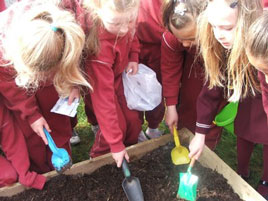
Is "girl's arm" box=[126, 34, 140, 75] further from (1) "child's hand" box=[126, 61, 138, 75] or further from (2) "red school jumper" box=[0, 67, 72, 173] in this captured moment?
(2) "red school jumper" box=[0, 67, 72, 173]

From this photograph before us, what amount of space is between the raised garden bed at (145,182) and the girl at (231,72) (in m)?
0.20

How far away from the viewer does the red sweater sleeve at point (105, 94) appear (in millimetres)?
1662

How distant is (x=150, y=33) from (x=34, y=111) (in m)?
0.92

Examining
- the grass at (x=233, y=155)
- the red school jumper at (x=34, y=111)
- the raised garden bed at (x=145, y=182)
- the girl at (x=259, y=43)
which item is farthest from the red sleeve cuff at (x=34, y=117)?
the grass at (x=233, y=155)

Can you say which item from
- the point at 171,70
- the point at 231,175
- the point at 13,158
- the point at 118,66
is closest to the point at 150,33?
the point at 171,70

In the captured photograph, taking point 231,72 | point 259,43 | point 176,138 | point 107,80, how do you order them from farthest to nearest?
point 176,138 < point 107,80 < point 231,72 < point 259,43

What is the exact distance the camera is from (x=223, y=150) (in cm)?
252

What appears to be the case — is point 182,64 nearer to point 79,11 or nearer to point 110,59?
point 110,59

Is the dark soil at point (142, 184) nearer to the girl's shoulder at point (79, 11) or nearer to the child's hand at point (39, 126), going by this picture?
the child's hand at point (39, 126)

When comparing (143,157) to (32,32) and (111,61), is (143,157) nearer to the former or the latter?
(111,61)

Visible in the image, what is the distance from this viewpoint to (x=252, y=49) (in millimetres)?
1156

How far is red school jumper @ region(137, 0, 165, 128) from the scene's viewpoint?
79.7 inches

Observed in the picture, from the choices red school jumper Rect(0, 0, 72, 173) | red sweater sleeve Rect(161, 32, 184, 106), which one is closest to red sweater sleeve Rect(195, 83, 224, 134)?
red sweater sleeve Rect(161, 32, 184, 106)

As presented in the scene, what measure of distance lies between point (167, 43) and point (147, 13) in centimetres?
28
